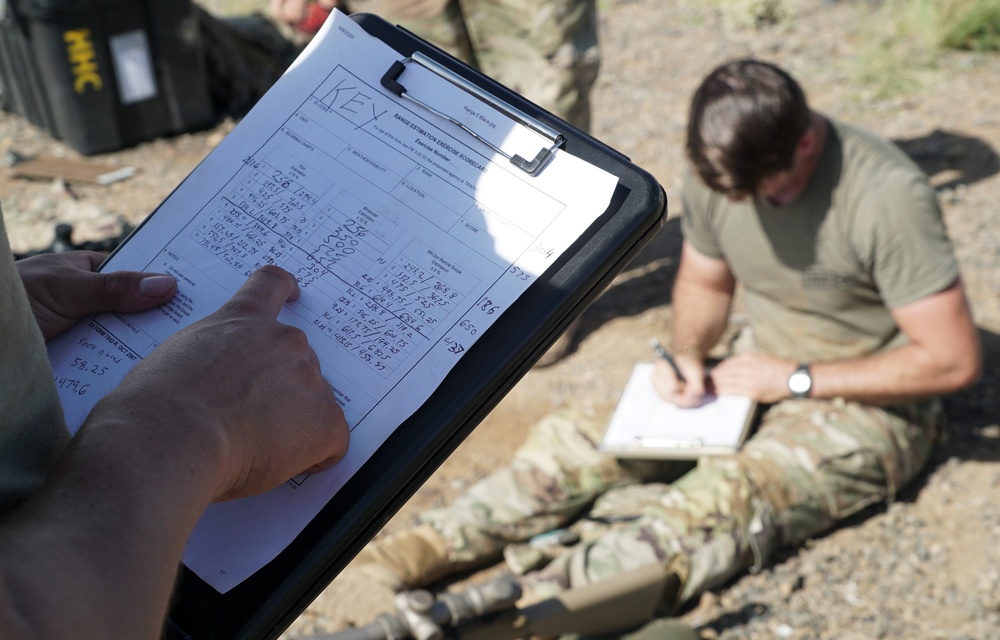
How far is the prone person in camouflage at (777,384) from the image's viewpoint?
250cm

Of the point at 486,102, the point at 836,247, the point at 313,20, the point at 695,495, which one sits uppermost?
the point at 486,102

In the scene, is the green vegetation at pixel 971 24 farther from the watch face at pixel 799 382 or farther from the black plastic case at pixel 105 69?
the black plastic case at pixel 105 69

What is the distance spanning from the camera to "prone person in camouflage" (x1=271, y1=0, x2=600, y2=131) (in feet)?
11.4

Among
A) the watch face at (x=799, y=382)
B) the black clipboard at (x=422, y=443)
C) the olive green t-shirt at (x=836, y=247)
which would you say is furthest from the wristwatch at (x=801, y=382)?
the black clipboard at (x=422, y=443)

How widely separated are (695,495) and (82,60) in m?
3.96

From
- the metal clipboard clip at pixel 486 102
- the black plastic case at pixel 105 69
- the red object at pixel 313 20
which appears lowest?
the black plastic case at pixel 105 69

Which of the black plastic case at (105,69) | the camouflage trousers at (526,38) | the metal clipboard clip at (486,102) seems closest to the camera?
the metal clipboard clip at (486,102)

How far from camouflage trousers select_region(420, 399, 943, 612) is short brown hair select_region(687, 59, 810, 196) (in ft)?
2.26

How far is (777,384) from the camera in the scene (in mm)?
2764

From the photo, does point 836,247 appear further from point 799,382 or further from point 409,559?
point 409,559

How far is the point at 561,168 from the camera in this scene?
0.96 meters

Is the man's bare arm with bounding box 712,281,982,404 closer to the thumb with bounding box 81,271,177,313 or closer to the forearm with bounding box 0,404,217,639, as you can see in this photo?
the thumb with bounding box 81,271,177,313

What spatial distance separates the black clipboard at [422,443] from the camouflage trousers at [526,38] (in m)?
2.66

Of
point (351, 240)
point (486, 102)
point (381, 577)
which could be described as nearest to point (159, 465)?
Result: point (351, 240)
